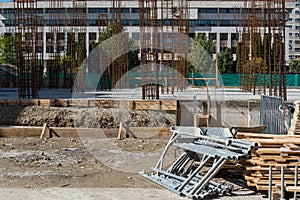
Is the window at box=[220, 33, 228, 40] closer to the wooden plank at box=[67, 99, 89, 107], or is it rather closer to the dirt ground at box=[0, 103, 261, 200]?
the wooden plank at box=[67, 99, 89, 107]

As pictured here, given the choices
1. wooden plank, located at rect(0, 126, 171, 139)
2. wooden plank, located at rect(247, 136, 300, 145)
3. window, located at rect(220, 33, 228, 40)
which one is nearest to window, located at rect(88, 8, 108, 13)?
window, located at rect(220, 33, 228, 40)

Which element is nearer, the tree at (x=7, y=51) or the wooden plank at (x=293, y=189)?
the wooden plank at (x=293, y=189)

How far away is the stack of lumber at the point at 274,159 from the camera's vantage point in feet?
23.6

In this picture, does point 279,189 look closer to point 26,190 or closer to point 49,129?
point 26,190

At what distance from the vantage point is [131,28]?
5356 cm

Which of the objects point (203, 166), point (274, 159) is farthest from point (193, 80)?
point (274, 159)

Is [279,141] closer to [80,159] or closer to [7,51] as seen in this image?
[80,159]

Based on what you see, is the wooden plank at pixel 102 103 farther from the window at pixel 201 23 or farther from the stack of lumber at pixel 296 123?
the window at pixel 201 23

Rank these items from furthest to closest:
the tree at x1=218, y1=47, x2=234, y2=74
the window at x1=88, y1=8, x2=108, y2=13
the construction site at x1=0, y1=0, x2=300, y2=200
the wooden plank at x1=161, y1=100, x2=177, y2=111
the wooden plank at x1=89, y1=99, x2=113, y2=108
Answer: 1. the window at x1=88, y1=8, x2=108, y2=13
2. the tree at x1=218, y1=47, x2=234, y2=74
3. the wooden plank at x1=89, y1=99, x2=113, y2=108
4. the wooden plank at x1=161, y1=100, x2=177, y2=111
5. the construction site at x1=0, y1=0, x2=300, y2=200

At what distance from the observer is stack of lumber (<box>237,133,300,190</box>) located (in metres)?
7.18

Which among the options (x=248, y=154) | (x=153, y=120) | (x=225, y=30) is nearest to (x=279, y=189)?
(x=248, y=154)

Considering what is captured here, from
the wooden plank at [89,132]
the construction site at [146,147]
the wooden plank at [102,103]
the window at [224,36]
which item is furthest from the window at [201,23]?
the wooden plank at [89,132]

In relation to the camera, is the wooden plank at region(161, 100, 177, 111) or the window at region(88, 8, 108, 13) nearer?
the wooden plank at region(161, 100, 177, 111)

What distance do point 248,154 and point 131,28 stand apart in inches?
→ 1874
